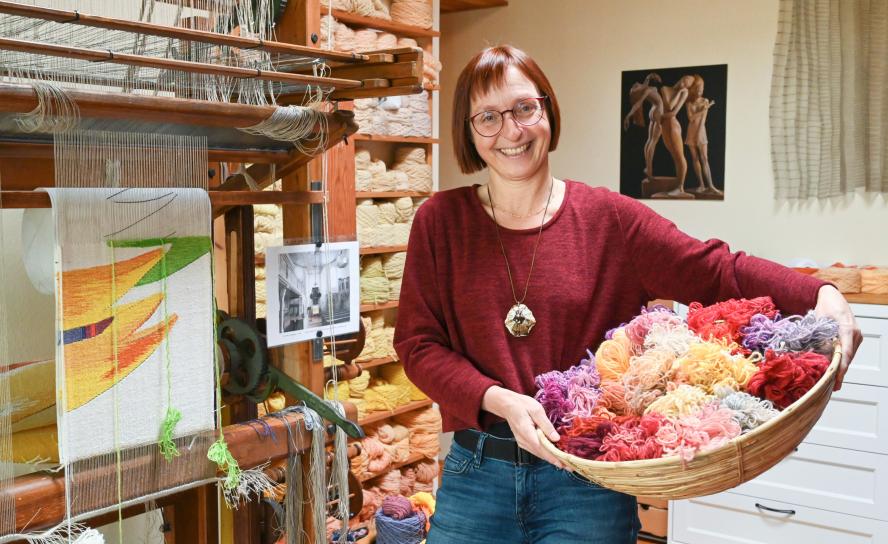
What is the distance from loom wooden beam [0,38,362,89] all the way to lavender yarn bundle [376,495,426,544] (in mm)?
1878

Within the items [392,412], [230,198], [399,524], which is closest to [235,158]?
[230,198]

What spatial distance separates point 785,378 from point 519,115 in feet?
2.05

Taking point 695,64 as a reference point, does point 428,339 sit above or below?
below

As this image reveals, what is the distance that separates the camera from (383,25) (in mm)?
3719

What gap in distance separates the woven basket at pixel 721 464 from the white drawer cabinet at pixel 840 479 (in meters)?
2.20

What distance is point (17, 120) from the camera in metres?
1.18

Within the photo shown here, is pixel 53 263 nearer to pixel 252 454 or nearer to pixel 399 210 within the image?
pixel 252 454

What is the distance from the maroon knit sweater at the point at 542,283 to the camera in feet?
5.04

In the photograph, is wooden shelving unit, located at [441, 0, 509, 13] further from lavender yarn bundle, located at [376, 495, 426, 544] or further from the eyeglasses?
the eyeglasses

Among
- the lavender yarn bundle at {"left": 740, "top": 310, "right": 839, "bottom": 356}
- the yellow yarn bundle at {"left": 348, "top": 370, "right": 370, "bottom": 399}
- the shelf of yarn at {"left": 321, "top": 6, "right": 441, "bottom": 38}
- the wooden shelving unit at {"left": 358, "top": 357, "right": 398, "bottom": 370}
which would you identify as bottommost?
the yellow yarn bundle at {"left": 348, "top": 370, "right": 370, "bottom": 399}

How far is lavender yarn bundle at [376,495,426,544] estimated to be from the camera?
9.51 ft

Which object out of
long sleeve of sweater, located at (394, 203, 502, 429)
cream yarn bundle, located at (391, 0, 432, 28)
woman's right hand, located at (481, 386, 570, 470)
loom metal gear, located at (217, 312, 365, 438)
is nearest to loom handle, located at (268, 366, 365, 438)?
loom metal gear, located at (217, 312, 365, 438)

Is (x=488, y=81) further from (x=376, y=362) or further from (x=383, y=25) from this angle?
(x=376, y=362)

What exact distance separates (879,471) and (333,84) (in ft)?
8.68
